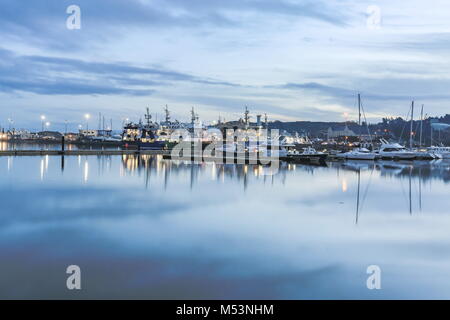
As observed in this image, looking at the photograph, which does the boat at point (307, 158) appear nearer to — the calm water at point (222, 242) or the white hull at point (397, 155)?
the white hull at point (397, 155)

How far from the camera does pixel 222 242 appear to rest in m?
15.4

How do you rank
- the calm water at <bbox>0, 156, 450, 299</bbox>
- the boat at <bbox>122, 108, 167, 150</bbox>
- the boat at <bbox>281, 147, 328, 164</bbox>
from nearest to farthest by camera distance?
1. the calm water at <bbox>0, 156, 450, 299</bbox>
2. the boat at <bbox>281, 147, 328, 164</bbox>
3. the boat at <bbox>122, 108, 167, 150</bbox>

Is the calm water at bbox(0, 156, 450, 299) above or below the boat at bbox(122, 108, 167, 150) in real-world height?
below

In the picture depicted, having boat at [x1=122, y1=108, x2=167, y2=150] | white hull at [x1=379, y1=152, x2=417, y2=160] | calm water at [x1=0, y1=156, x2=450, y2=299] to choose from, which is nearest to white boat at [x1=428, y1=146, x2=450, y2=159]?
white hull at [x1=379, y1=152, x2=417, y2=160]

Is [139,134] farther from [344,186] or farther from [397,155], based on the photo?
[344,186]

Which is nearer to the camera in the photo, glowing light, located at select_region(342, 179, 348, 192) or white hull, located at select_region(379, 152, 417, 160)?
glowing light, located at select_region(342, 179, 348, 192)

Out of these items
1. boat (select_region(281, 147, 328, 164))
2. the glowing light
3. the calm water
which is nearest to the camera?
the calm water

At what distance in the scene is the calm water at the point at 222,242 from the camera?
35.8ft

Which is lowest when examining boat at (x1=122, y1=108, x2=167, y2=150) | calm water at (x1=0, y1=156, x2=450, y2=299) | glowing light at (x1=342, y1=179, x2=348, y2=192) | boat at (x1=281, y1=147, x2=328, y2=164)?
calm water at (x1=0, y1=156, x2=450, y2=299)

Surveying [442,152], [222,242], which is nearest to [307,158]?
[442,152]

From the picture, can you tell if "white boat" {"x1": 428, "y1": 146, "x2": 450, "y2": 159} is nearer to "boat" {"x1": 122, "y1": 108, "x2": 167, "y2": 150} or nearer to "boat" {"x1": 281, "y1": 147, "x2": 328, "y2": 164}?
"boat" {"x1": 281, "y1": 147, "x2": 328, "y2": 164}

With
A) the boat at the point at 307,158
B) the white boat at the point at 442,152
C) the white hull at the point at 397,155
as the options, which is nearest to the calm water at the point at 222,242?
the boat at the point at 307,158

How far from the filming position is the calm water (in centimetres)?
1091
